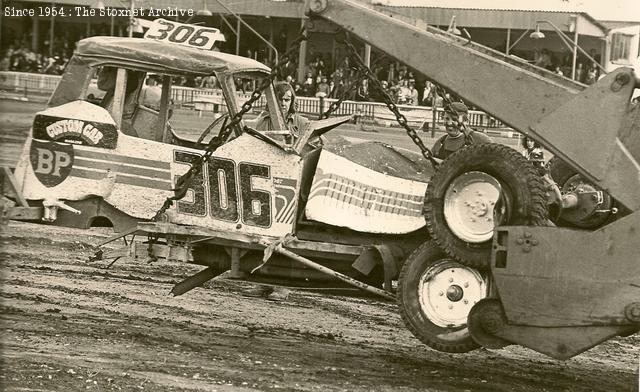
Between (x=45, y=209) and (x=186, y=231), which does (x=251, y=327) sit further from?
(x=45, y=209)

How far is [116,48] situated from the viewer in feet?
29.1

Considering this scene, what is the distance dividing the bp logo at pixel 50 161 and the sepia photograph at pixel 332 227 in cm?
2

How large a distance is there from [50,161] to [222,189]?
4.67 feet

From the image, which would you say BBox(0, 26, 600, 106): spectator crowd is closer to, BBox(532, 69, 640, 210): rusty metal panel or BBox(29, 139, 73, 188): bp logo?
BBox(29, 139, 73, 188): bp logo

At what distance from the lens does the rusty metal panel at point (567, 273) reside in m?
6.46

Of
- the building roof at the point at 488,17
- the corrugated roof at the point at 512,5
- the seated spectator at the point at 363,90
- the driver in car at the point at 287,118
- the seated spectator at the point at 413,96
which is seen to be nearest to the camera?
the driver in car at the point at 287,118

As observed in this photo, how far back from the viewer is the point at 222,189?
8.40 m

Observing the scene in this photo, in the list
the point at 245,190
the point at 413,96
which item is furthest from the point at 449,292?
the point at 413,96

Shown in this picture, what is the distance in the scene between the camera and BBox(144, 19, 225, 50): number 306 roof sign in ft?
29.7

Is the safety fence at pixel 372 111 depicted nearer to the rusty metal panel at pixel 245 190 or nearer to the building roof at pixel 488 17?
the building roof at pixel 488 17

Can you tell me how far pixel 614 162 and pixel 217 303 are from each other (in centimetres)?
492

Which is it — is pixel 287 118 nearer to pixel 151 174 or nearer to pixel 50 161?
pixel 151 174

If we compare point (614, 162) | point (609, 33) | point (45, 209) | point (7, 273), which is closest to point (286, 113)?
point (45, 209)

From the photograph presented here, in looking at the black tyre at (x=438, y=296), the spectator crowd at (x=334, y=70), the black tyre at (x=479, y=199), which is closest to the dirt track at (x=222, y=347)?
the black tyre at (x=438, y=296)
